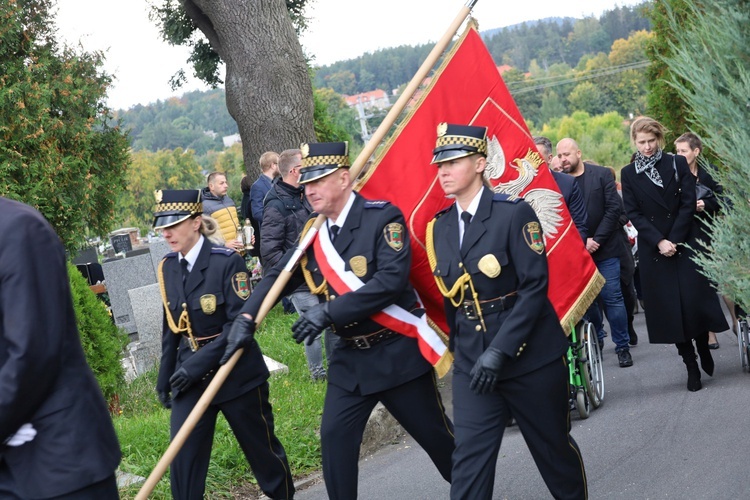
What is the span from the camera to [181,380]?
5297 millimetres

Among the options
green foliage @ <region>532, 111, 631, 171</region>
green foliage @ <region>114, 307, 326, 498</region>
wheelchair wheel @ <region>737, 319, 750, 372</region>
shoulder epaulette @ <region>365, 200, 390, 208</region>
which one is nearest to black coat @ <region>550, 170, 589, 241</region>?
wheelchair wheel @ <region>737, 319, 750, 372</region>

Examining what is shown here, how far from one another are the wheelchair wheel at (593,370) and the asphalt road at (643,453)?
104 mm

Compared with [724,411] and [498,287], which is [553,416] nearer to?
[498,287]

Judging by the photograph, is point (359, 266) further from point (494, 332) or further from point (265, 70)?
point (265, 70)

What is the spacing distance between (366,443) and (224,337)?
8.44 ft

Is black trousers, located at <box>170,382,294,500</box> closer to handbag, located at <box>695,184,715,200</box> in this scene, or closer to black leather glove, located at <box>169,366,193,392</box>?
black leather glove, located at <box>169,366,193,392</box>

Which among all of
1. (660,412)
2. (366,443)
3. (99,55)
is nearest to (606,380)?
(660,412)

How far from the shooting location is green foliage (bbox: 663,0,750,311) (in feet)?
12.6

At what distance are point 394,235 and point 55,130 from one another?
742 cm

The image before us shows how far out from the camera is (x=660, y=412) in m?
7.55

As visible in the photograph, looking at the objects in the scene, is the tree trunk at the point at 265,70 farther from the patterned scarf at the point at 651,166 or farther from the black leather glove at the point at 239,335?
the black leather glove at the point at 239,335

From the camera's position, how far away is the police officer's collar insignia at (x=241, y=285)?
5.59 m

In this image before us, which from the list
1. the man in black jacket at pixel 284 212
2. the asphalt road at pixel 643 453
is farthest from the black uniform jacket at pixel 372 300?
the man in black jacket at pixel 284 212

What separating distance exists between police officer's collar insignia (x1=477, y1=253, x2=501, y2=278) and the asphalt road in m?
1.84
